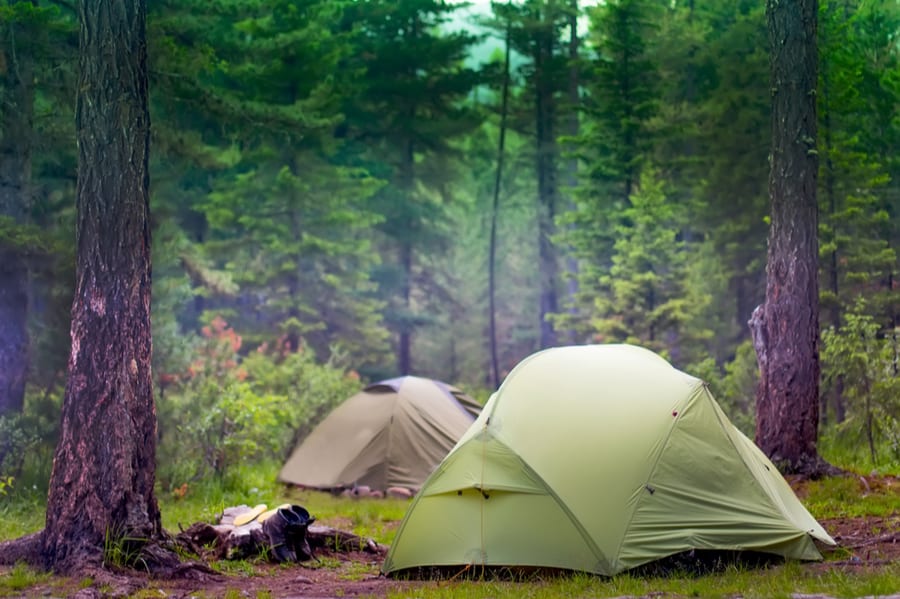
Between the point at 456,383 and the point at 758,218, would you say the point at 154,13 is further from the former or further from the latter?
the point at 456,383

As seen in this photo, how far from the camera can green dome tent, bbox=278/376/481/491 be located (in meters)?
12.9

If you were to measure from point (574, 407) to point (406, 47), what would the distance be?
2016cm

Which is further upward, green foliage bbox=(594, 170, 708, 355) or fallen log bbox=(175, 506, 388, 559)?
green foliage bbox=(594, 170, 708, 355)

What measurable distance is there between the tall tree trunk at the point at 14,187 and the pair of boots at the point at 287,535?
5.32 meters

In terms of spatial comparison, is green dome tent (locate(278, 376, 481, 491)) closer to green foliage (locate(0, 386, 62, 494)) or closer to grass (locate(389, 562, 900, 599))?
green foliage (locate(0, 386, 62, 494))

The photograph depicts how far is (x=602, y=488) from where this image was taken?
268 inches

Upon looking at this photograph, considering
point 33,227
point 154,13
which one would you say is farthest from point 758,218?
point 33,227

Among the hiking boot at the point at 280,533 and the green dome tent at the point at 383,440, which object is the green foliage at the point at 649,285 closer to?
the green dome tent at the point at 383,440

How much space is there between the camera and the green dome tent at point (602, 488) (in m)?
6.65

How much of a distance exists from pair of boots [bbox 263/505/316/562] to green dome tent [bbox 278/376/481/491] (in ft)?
15.5

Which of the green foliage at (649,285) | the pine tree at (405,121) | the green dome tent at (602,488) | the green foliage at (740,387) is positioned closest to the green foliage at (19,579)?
the green dome tent at (602,488)

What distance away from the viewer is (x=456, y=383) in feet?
91.9

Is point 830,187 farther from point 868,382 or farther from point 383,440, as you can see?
point 383,440

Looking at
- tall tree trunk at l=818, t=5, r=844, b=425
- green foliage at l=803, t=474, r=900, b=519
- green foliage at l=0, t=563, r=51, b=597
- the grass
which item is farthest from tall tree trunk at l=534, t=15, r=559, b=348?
green foliage at l=0, t=563, r=51, b=597
